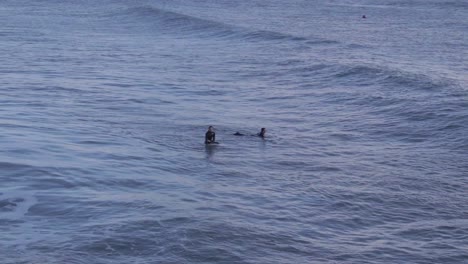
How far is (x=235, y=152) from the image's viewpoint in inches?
1273

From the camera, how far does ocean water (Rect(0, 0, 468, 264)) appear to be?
22.1 meters

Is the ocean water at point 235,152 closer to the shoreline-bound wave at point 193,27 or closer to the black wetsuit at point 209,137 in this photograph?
the black wetsuit at point 209,137

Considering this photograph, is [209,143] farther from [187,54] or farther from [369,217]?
[187,54]

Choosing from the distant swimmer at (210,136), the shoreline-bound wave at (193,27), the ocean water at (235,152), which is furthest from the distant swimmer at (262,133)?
the shoreline-bound wave at (193,27)

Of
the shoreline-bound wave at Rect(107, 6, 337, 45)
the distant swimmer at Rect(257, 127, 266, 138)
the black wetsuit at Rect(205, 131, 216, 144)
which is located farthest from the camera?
the shoreline-bound wave at Rect(107, 6, 337, 45)

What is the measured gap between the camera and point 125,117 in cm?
3844

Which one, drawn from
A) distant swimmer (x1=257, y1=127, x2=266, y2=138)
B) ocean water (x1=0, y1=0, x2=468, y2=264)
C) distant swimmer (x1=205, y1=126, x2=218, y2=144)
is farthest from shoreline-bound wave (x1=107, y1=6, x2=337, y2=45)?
distant swimmer (x1=205, y1=126, x2=218, y2=144)

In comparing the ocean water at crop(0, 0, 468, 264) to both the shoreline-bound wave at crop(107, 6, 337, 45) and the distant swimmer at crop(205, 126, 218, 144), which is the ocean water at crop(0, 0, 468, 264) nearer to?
the distant swimmer at crop(205, 126, 218, 144)

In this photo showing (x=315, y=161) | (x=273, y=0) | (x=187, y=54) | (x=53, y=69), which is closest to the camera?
(x=315, y=161)

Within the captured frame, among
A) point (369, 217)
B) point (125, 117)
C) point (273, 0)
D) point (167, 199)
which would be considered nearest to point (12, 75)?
point (125, 117)

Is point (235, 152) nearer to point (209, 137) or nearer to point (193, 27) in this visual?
point (209, 137)

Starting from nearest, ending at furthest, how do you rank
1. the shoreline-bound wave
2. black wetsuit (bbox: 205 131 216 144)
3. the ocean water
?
the ocean water
black wetsuit (bbox: 205 131 216 144)
the shoreline-bound wave

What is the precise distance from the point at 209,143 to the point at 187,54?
110ft

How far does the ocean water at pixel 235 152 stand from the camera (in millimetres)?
22141
